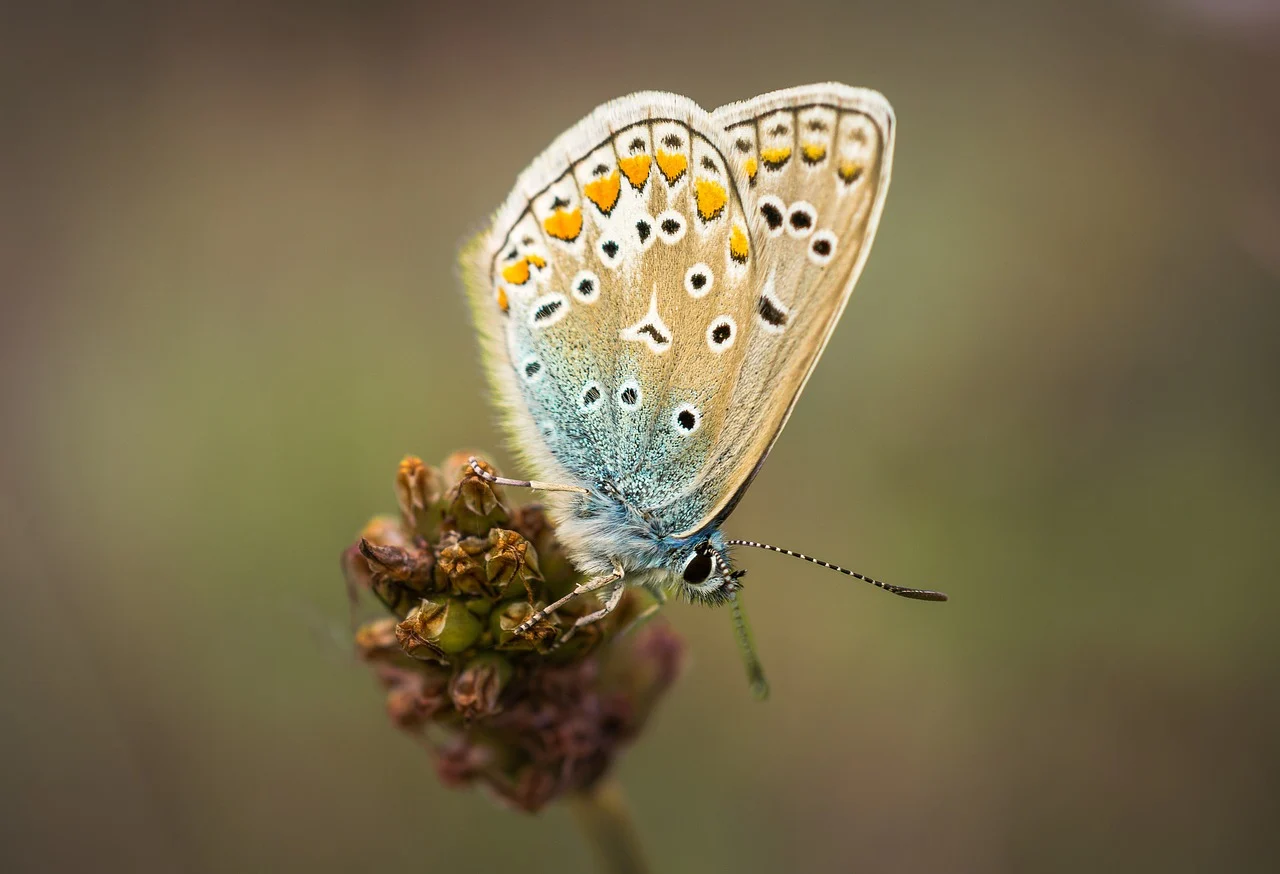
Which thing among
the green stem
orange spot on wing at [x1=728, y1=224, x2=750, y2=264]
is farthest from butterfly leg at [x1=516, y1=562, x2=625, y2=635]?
orange spot on wing at [x1=728, y1=224, x2=750, y2=264]

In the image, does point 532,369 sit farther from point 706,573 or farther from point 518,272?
point 706,573

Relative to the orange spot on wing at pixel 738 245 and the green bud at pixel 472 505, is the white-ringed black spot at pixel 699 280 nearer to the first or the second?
the orange spot on wing at pixel 738 245

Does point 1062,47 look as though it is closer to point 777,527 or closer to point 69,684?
point 777,527

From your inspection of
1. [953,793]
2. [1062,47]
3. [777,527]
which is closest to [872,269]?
[777,527]

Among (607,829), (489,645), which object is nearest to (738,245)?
(489,645)

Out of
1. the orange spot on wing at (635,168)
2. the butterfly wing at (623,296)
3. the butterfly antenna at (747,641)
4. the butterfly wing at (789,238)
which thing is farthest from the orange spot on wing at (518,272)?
the butterfly antenna at (747,641)

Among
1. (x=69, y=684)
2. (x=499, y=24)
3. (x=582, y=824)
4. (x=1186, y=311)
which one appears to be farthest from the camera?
(x=499, y=24)

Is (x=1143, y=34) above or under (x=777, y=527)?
above
